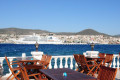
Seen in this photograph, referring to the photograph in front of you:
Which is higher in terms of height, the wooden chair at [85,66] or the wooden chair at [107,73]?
the wooden chair at [107,73]

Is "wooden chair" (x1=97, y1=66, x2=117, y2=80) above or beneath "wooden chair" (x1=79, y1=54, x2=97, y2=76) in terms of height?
above

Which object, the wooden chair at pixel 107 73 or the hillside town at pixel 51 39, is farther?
the hillside town at pixel 51 39

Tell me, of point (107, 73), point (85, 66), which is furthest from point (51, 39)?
point (107, 73)

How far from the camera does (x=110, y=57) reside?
7602 millimetres

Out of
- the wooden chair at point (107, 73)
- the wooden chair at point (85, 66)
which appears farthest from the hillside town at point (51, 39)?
the wooden chair at point (107, 73)

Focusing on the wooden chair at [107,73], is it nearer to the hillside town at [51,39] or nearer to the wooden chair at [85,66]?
the wooden chair at [85,66]

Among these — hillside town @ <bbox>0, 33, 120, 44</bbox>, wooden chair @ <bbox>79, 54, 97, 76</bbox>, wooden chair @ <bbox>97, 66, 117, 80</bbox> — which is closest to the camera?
wooden chair @ <bbox>97, 66, 117, 80</bbox>

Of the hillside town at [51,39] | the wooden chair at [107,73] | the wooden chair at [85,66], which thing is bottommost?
the hillside town at [51,39]

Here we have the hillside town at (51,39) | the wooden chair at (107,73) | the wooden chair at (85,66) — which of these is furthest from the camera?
the hillside town at (51,39)

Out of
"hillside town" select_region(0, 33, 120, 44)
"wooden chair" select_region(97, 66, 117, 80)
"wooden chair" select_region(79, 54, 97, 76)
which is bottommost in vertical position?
"hillside town" select_region(0, 33, 120, 44)

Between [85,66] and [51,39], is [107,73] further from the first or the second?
[51,39]

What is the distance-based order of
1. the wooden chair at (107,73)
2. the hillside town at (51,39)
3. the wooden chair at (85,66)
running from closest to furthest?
the wooden chair at (107,73) → the wooden chair at (85,66) → the hillside town at (51,39)

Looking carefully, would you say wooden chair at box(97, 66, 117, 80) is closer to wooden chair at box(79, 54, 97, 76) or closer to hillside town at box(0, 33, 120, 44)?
wooden chair at box(79, 54, 97, 76)

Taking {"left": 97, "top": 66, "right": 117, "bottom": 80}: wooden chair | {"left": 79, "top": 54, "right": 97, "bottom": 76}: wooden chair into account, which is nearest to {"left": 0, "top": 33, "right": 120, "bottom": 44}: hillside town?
{"left": 79, "top": 54, "right": 97, "bottom": 76}: wooden chair
